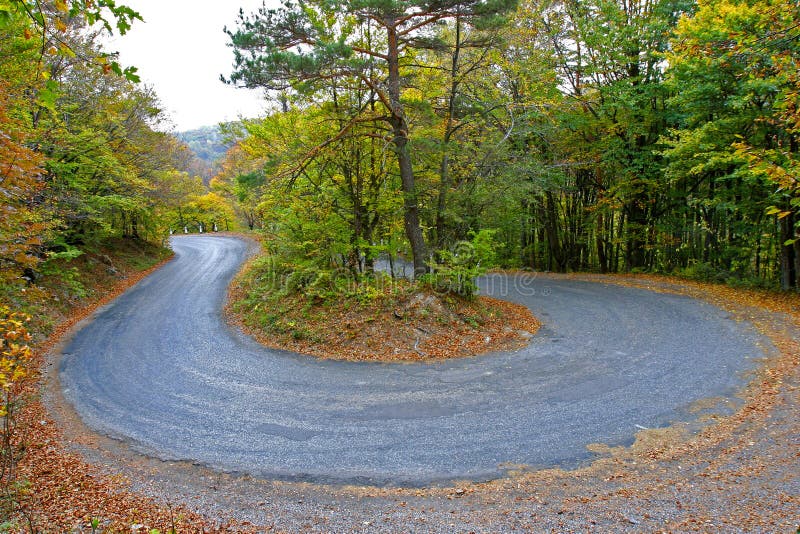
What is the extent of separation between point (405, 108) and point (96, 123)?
39.1 ft

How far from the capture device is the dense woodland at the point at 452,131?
8273 mm

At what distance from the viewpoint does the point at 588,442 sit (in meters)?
5.00

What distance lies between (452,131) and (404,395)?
23.1ft

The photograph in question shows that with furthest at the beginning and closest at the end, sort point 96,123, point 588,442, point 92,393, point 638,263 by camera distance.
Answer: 1. point 638,263
2. point 96,123
3. point 92,393
4. point 588,442

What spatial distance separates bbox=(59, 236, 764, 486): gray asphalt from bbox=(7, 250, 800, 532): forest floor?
0.29 meters

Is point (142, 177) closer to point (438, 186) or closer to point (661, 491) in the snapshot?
point (438, 186)

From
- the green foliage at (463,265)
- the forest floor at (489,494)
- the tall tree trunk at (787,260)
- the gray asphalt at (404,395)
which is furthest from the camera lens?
the tall tree trunk at (787,260)

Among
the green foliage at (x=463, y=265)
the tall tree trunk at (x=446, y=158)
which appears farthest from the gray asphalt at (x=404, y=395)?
the tall tree trunk at (x=446, y=158)

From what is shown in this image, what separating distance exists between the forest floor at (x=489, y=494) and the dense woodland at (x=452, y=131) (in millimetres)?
2667

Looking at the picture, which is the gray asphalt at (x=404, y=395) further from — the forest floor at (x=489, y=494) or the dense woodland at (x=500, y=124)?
the dense woodland at (x=500, y=124)

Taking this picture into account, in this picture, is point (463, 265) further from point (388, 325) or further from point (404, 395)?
point (404, 395)

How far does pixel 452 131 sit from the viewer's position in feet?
34.9

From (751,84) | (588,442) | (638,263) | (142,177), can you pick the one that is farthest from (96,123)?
(638,263)

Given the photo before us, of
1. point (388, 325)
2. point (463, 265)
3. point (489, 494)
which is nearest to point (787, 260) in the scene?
point (463, 265)
